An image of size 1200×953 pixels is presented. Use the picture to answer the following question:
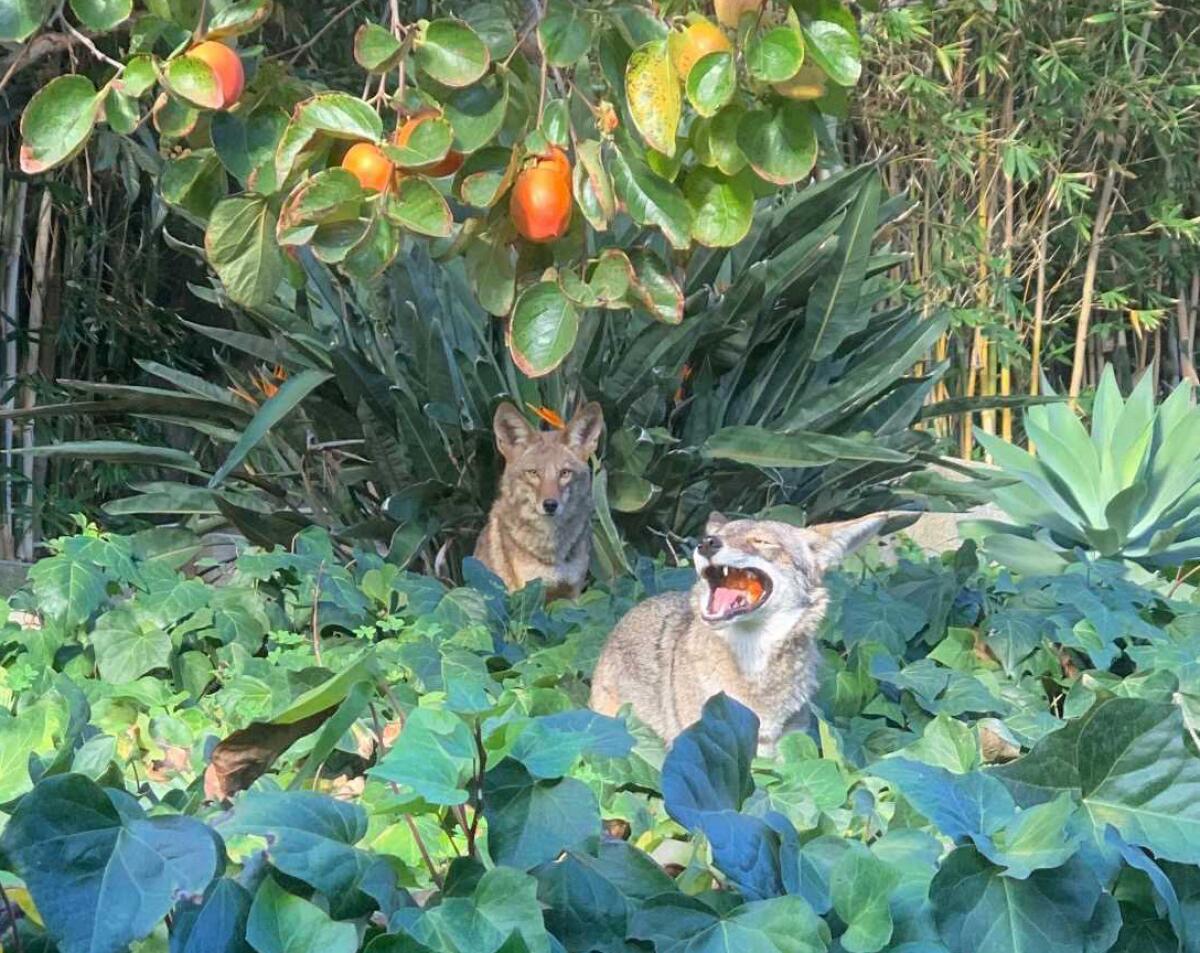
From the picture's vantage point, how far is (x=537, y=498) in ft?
16.6

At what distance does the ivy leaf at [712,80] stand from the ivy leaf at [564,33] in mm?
208

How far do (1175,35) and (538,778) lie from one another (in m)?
7.66

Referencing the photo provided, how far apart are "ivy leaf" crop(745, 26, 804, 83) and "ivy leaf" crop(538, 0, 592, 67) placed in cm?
23

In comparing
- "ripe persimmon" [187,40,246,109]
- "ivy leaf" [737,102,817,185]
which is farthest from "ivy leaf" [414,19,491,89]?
"ivy leaf" [737,102,817,185]

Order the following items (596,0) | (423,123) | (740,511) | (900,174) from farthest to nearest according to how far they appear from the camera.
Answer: (900,174), (740,511), (596,0), (423,123)

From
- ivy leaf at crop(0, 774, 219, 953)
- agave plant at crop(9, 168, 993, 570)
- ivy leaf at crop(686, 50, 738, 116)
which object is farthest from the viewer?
agave plant at crop(9, 168, 993, 570)

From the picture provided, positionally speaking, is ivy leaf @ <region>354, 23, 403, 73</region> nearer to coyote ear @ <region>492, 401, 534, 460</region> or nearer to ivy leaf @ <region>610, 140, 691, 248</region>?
ivy leaf @ <region>610, 140, 691, 248</region>

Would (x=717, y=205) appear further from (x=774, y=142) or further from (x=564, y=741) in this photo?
(x=564, y=741)

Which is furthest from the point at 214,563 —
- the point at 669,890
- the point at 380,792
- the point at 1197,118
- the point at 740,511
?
the point at 1197,118

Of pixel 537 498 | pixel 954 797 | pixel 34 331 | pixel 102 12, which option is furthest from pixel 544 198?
pixel 34 331

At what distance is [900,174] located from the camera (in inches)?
323

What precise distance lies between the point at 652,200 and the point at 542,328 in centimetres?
19

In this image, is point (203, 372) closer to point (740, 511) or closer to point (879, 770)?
point (740, 511)

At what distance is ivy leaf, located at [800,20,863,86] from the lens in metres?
1.60
